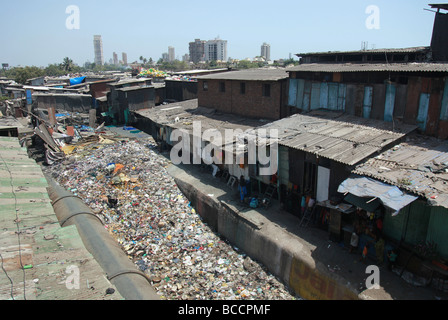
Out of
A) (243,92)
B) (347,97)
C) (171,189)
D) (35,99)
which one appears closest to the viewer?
(347,97)

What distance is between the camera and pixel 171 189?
46.8 ft

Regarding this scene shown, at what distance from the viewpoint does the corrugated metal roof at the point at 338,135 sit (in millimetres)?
9039

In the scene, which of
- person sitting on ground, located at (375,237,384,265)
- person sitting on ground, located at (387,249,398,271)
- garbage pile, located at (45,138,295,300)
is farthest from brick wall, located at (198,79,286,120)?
person sitting on ground, located at (387,249,398,271)

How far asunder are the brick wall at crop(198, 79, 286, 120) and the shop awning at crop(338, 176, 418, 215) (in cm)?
757

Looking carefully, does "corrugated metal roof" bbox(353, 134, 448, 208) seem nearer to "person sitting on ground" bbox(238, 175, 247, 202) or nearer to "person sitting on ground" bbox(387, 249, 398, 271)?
"person sitting on ground" bbox(387, 249, 398, 271)

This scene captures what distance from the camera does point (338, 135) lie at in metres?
10.4

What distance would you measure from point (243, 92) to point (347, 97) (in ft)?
Answer: 19.6

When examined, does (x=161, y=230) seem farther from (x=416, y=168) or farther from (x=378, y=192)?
(x=416, y=168)

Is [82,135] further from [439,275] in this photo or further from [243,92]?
[439,275]

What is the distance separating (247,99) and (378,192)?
10081 mm

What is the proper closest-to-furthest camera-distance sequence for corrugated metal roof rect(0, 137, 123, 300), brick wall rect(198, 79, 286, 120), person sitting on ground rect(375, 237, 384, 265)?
corrugated metal roof rect(0, 137, 123, 300), person sitting on ground rect(375, 237, 384, 265), brick wall rect(198, 79, 286, 120)

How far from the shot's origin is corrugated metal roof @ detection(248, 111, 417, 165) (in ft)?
29.7

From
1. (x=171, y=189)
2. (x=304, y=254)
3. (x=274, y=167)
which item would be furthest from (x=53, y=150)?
(x=304, y=254)

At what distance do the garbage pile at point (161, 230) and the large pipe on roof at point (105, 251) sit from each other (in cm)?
172
